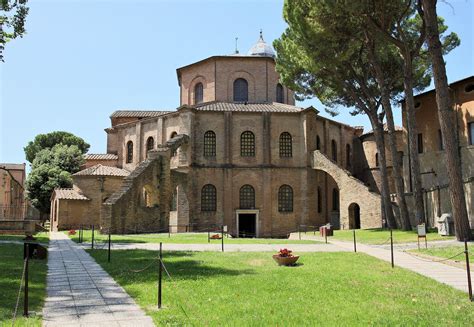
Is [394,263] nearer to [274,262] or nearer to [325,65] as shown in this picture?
[274,262]

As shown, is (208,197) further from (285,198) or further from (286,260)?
(286,260)

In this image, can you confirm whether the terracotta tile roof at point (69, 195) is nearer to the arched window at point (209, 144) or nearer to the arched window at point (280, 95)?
the arched window at point (209, 144)

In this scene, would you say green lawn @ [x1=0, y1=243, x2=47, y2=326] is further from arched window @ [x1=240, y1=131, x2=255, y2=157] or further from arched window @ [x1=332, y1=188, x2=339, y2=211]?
arched window @ [x1=332, y1=188, x2=339, y2=211]

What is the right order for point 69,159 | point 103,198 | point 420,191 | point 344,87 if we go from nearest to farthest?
point 420,191 < point 344,87 < point 103,198 < point 69,159

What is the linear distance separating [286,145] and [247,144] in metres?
3.28

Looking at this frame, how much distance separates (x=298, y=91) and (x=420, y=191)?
1224 cm

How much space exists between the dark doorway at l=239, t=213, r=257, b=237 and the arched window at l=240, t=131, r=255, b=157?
16.2 ft

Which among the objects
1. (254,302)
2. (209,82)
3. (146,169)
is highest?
(209,82)

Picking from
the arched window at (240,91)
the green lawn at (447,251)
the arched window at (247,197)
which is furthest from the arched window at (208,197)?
the green lawn at (447,251)

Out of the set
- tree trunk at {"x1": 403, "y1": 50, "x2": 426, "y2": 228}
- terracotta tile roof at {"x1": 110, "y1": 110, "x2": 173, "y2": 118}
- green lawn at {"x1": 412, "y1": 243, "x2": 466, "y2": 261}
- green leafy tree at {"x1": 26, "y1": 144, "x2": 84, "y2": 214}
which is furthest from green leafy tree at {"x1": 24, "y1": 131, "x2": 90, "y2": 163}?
green lawn at {"x1": 412, "y1": 243, "x2": 466, "y2": 261}

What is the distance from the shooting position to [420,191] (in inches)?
933

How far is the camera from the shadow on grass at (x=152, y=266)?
10.6m

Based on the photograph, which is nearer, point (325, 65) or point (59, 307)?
point (59, 307)

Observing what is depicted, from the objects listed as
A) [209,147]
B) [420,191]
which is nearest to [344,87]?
[420,191]
